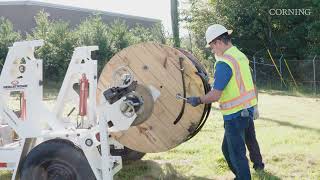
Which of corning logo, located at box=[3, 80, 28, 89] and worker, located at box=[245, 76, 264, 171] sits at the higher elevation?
corning logo, located at box=[3, 80, 28, 89]

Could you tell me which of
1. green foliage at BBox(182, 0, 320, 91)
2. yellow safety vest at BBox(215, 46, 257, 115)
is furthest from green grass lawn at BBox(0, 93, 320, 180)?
green foliage at BBox(182, 0, 320, 91)

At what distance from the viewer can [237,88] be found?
524 centimetres

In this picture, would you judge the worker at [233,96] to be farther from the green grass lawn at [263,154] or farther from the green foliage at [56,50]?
the green foliage at [56,50]

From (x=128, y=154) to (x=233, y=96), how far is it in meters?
2.12

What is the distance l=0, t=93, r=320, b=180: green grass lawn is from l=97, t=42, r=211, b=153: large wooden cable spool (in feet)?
1.82

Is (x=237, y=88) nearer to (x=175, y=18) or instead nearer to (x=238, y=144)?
(x=238, y=144)

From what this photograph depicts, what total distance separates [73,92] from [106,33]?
64.6 feet

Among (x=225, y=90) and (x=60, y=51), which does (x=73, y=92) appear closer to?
(x=225, y=90)

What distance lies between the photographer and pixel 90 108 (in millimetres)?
5391

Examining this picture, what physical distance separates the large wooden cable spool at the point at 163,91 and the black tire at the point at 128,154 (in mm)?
547

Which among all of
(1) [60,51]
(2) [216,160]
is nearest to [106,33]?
(1) [60,51]

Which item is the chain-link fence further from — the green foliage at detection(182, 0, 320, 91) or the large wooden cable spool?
the large wooden cable spool

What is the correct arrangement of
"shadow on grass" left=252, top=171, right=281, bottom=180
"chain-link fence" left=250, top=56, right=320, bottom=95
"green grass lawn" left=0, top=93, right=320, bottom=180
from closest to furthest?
1. "shadow on grass" left=252, top=171, right=281, bottom=180
2. "green grass lawn" left=0, top=93, right=320, bottom=180
3. "chain-link fence" left=250, top=56, right=320, bottom=95

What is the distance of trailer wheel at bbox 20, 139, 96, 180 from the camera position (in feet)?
15.9
